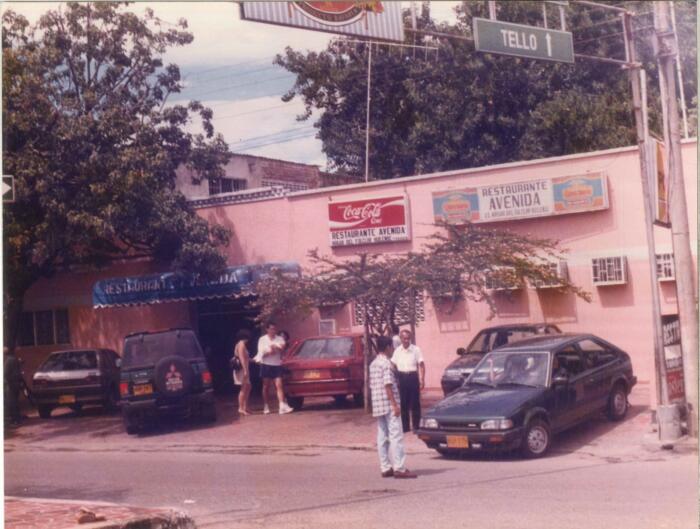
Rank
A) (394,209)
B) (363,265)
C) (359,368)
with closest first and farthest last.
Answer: (363,265), (359,368), (394,209)

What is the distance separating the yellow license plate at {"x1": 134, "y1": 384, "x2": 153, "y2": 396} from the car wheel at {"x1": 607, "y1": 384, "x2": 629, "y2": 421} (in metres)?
7.95

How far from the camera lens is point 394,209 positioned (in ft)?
74.2

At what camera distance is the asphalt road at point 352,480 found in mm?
9469

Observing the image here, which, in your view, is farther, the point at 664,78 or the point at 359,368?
the point at 359,368

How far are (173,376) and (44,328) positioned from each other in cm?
1079

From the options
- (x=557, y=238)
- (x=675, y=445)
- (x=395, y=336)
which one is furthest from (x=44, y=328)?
(x=675, y=445)

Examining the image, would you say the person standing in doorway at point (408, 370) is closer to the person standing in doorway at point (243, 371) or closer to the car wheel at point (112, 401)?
the person standing in doorway at point (243, 371)

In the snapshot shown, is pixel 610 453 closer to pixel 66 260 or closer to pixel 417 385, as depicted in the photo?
pixel 417 385

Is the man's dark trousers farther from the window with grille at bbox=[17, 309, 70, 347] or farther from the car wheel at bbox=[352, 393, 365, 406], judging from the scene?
the window with grille at bbox=[17, 309, 70, 347]

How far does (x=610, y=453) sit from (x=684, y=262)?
2.81 m

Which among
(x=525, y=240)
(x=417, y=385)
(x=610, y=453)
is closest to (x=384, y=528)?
(x=610, y=453)

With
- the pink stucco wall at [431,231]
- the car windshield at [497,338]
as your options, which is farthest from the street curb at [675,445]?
the pink stucco wall at [431,231]

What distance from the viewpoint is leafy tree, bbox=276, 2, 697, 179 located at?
26.3m

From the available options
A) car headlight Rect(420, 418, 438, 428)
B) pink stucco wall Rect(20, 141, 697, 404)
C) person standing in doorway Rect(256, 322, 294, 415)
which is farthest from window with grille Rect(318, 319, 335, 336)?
car headlight Rect(420, 418, 438, 428)
